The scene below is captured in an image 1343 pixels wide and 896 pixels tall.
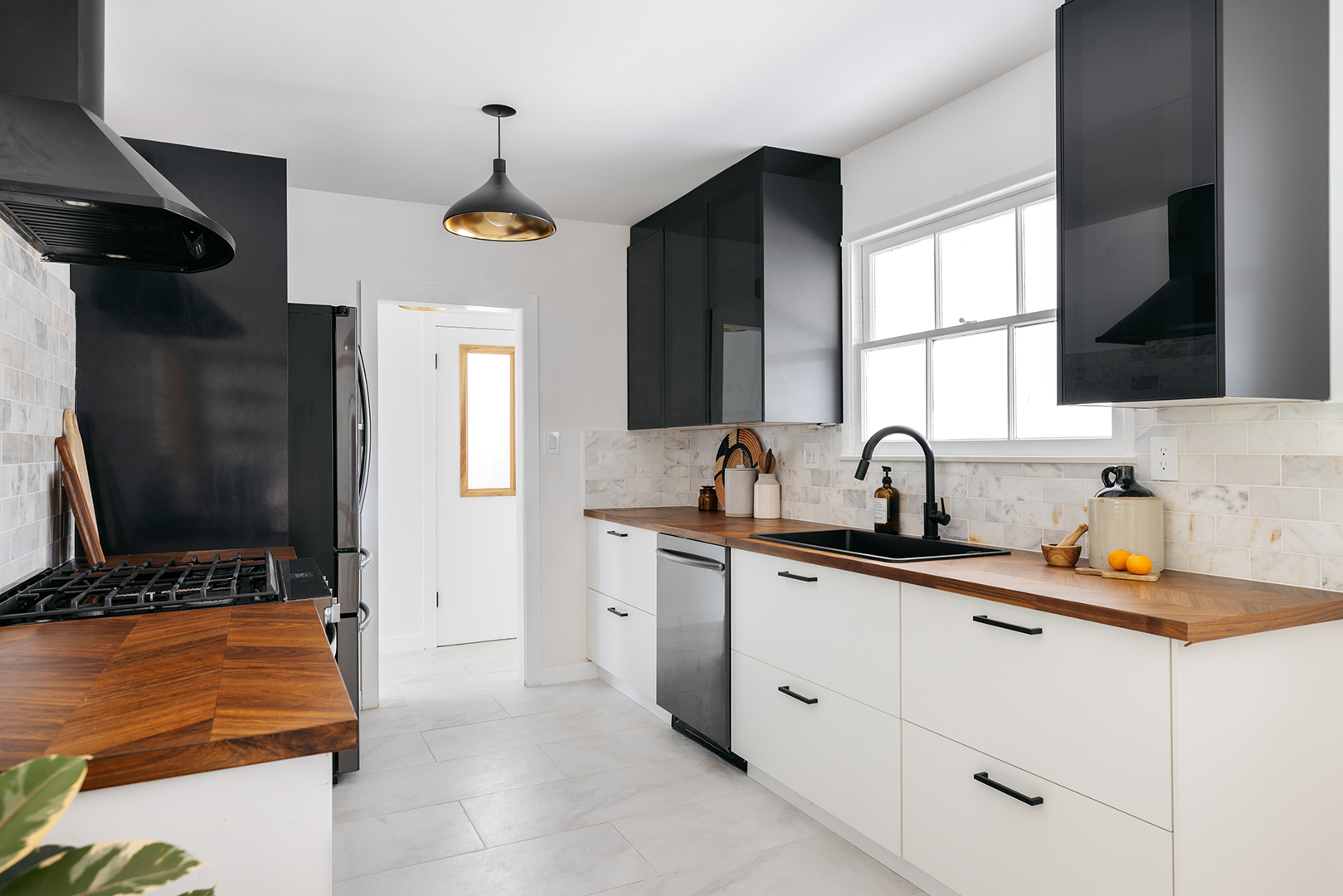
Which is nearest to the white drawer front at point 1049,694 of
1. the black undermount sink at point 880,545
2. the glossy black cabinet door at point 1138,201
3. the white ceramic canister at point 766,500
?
the black undermount sink at point 880,545

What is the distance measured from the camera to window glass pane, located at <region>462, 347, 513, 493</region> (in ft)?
16.0

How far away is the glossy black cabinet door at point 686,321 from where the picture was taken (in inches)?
141

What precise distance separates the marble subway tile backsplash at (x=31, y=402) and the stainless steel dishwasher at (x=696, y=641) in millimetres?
2030

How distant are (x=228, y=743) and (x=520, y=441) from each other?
3222 millimetres

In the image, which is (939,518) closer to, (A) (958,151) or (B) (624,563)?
(A) (958,151)

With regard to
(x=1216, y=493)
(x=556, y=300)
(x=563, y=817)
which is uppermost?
(x=556, y=300)

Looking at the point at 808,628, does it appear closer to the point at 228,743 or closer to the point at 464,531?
the point at 228,743

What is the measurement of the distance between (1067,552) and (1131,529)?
16 cm

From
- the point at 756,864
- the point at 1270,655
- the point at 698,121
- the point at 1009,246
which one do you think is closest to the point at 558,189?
the point at 698,121

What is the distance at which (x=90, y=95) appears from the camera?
6.05ft

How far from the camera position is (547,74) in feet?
8.21

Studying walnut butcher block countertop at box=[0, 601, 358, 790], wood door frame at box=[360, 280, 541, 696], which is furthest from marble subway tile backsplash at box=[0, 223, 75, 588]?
wood door frame at box=[360, 280, 541, 696]

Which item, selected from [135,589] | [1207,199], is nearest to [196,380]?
[135,589]

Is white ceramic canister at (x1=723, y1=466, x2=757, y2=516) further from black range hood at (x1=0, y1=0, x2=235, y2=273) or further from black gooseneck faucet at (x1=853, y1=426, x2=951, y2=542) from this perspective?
black range hood at (x1=0, y1=0, x2=235, y2=273)
